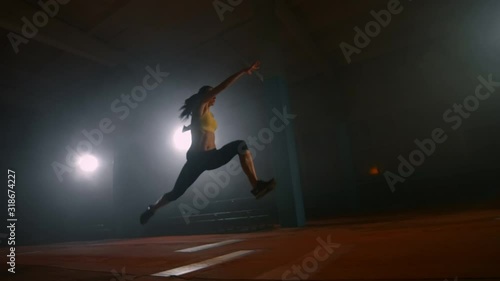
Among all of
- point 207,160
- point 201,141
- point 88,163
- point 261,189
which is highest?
point 88,163

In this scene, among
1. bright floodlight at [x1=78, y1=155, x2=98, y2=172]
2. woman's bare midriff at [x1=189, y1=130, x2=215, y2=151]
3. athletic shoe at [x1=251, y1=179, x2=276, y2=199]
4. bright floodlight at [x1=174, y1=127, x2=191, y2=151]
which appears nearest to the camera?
athletic shoe at [x1=251, y1=179, x2=276, y2=199]

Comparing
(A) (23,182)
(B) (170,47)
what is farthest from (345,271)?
(A) (23,182)

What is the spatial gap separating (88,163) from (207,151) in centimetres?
850

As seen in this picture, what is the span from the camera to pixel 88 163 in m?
9.59

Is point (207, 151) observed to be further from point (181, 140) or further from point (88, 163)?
point (88, 163)

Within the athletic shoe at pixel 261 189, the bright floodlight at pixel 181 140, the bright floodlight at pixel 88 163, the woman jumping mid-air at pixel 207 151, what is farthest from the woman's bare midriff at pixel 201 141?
the bright floodlight at pixel 88 163

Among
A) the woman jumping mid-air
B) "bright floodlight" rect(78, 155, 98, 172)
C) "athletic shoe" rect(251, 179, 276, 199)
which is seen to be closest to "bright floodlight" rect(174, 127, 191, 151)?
"bright floodlight" rect(78, 155, 98, 172)

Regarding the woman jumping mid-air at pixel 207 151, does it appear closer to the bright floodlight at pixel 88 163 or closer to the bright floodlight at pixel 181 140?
the bright floodlight at pixel 181 140

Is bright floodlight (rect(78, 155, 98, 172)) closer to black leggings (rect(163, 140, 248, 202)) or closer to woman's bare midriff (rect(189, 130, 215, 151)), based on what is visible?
black leggings (rect(163, 140, 248, 202))

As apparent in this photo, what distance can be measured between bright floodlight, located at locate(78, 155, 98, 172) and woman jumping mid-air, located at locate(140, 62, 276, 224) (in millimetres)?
7841

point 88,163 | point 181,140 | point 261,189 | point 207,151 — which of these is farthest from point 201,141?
point 88,163

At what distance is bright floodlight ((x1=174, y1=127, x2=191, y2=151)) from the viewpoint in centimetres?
825

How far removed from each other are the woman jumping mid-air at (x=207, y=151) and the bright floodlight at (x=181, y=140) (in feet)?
17.3

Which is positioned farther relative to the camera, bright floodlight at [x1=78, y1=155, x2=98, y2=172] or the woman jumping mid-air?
bright floodlight at [x1=78, y1=155, x2=98, y2=172]
